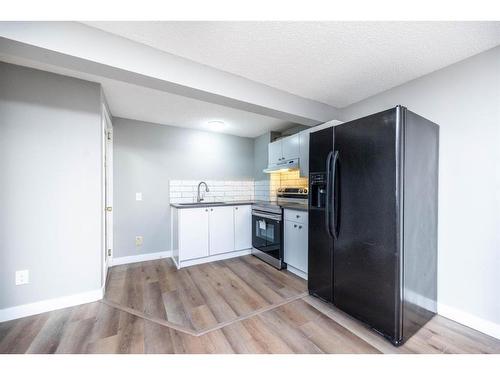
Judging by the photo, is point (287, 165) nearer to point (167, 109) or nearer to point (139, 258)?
point (167, 109)

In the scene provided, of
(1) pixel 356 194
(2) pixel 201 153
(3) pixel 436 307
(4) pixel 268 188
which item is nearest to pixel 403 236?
(1) pixel 356 194

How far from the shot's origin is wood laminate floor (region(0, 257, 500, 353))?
144cm

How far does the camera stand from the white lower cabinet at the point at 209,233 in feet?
9.63

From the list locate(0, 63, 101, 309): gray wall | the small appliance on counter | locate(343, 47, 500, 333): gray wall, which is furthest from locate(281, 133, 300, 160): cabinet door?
locate(0, 63, 101, 309): gray wall

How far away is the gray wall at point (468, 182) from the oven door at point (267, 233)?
1.68 m

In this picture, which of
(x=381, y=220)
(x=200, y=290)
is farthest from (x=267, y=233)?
(x=381, y=220)

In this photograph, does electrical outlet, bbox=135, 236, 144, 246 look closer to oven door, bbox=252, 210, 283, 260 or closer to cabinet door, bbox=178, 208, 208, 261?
cabinet door, bbox=178, 208, 208, 261

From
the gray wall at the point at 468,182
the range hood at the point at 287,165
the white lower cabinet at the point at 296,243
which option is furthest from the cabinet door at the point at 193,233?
the gray wall at the point at 468,182

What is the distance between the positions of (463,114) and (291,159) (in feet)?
6.04

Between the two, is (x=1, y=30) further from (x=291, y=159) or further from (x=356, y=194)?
(x=291, y=159)

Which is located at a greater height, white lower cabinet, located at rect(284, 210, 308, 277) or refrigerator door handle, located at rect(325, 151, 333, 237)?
refrigerator door handle, located at rect(325, 151, 333, 237)

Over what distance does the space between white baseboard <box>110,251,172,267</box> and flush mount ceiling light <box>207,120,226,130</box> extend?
2.26 meters

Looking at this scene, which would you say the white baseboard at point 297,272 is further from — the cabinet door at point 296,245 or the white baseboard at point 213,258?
the white baseboard at point 213,258

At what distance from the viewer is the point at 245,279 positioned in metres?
2.57
